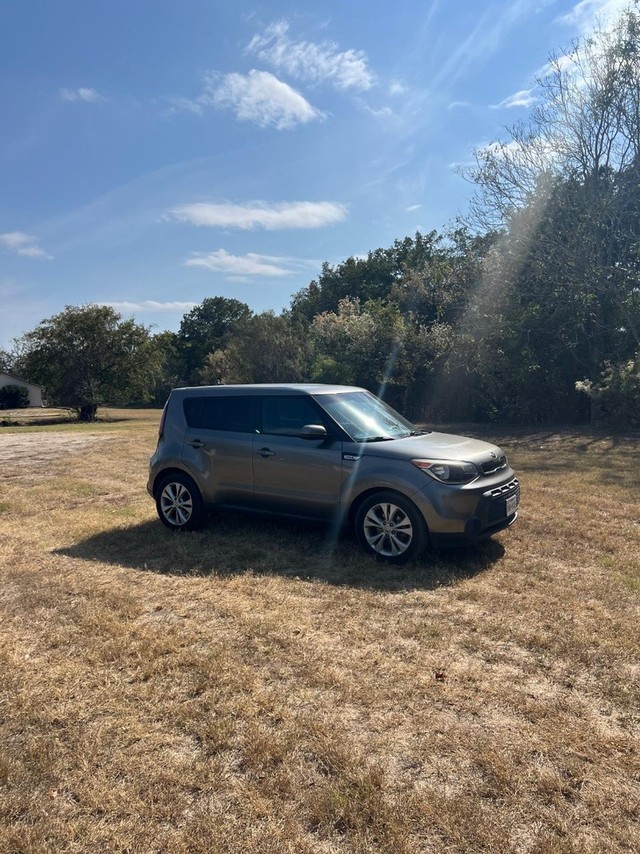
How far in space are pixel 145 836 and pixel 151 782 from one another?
0.30 m

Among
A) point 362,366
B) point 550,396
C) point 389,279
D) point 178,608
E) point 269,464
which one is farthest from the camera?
point 389,279

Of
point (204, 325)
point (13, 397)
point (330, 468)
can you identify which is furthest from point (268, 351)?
point (204, 325)

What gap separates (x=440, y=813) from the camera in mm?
2338

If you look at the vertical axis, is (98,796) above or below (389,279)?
below

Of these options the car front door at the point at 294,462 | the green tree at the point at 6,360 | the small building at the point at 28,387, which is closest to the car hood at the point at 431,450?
the car front door at the point at 294,462

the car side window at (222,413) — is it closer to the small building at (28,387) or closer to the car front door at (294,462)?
the car front door at (294,462)

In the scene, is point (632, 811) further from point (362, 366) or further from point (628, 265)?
point (362, 366)

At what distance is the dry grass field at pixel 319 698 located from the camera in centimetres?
232

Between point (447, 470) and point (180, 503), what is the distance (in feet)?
10.5

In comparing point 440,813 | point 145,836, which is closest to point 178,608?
point 145,836

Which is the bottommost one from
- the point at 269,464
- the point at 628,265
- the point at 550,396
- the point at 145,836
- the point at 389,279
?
the point at 145,836

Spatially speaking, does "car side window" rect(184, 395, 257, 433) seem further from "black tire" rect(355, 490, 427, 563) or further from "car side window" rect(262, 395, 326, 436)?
"black tire" rect(355, 490, 427, 563)

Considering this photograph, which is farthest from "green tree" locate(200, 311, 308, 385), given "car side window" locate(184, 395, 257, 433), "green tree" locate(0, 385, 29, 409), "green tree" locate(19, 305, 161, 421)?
"green tree" locate(0, 385, 29, 409)

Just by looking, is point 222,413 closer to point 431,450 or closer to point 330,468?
point 330,468
